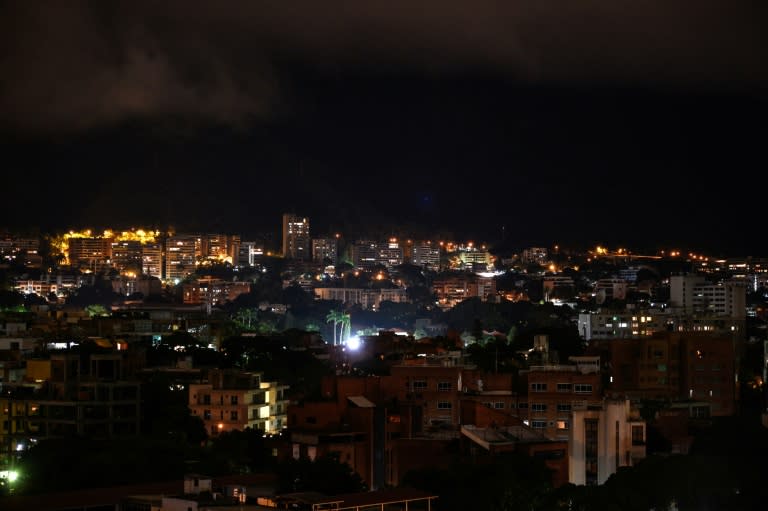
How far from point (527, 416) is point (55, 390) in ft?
20.5

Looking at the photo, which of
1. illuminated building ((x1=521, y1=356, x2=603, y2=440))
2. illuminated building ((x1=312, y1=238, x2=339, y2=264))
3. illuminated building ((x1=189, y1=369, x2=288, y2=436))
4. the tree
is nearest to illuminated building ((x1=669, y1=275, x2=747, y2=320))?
illuminated building ((x1=521, y1=356, x2=603, y2=440))

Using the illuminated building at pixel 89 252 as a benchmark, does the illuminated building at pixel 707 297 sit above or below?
below

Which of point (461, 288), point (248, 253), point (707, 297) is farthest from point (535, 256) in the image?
point (707, 297)

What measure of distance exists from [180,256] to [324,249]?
945 cm

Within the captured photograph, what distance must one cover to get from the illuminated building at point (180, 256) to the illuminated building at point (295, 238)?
636 cm

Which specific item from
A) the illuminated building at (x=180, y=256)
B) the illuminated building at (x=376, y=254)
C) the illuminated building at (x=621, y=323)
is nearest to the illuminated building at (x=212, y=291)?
the illuminated building at (x=180, y=256)

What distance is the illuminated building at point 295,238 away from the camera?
84750 mm

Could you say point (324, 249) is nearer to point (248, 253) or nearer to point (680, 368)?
point (248, 253)

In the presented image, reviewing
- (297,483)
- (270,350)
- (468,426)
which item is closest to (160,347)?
(270,350)

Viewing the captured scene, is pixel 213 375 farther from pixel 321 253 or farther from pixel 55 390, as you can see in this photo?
pixel 321 253

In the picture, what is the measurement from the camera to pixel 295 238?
281 feet

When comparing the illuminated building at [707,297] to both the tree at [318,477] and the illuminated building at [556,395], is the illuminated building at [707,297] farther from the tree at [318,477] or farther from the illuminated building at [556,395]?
the tree at [318,477]

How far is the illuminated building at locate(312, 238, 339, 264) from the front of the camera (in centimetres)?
8431

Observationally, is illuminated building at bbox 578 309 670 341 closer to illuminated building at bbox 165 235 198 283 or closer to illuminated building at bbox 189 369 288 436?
illuminated building at bbox 189 369 288 436
